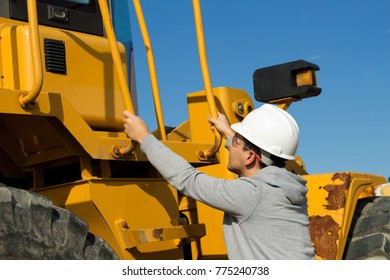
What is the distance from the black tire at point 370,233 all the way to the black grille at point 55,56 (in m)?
2.02

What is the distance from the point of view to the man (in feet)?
9.70

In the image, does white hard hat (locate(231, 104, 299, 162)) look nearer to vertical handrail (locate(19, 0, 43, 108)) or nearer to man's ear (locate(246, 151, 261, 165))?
man's ear (locate(246, 151, 261, 165))

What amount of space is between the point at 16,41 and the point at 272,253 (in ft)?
5.56

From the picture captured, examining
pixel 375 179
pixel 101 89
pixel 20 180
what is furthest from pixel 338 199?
pixel 20 180

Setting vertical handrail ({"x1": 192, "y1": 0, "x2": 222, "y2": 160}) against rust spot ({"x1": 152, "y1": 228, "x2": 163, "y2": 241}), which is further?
vertical handrail ({"x1": 192, "y1": 0, "x2": 222, "y2": 160})

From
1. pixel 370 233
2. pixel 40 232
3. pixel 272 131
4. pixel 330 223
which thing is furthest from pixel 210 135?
pixel 40 232

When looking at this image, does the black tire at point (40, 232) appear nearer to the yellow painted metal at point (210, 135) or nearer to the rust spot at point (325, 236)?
the yellow painted metal at point (210, 135)

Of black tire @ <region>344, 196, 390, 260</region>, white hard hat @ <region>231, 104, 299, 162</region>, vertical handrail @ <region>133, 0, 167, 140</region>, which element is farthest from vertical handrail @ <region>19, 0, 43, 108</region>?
black tire @ <region>344, 196, 390, 260</region>

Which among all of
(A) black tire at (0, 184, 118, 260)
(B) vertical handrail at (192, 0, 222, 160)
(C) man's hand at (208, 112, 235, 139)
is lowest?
(A) black tire at (0, 184, 118, 260)

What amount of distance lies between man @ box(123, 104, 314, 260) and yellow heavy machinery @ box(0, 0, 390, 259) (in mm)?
554

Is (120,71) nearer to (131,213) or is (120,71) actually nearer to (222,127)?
(222,127)

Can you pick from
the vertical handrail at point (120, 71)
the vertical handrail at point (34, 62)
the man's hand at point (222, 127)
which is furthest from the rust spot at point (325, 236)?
the vertical handrail at point (34, 62)

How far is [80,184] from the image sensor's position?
147 inches

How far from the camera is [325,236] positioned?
438 cm
